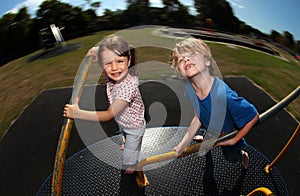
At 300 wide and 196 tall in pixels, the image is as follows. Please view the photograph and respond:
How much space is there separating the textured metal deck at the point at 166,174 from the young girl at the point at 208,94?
25.2 inches

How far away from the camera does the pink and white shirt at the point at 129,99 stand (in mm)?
1430

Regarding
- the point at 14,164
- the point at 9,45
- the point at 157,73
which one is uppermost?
the point at 9,45

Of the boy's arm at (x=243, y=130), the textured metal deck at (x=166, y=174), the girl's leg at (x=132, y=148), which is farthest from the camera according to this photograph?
the textured metal deck at (x=166, y=174)

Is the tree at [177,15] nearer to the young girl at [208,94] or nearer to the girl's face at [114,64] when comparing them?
the young girl at [208,94]

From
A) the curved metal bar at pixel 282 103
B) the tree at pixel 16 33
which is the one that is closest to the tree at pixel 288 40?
the curved metal bar at pixel 282 103

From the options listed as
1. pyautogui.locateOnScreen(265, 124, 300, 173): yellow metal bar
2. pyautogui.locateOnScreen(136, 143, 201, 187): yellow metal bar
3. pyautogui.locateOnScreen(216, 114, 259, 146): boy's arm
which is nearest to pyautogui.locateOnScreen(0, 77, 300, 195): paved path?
pyautogui.locateOnScreen(265, 124, 300, 173): yellow metal bar

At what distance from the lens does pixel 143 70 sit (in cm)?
151

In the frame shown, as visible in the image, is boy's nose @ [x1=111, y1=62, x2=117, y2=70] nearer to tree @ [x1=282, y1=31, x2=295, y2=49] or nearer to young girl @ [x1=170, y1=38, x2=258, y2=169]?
young girl @ [x1=170, y1=38, x2=258, y2=169]

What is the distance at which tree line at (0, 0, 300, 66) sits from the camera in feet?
4.93

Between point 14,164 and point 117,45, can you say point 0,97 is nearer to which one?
point 14,164

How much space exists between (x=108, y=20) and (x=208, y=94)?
61 centimetres

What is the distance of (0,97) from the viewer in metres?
1.70

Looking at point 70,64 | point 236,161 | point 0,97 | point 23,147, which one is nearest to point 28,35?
point 70,64

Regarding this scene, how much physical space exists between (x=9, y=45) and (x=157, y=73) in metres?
0.79
